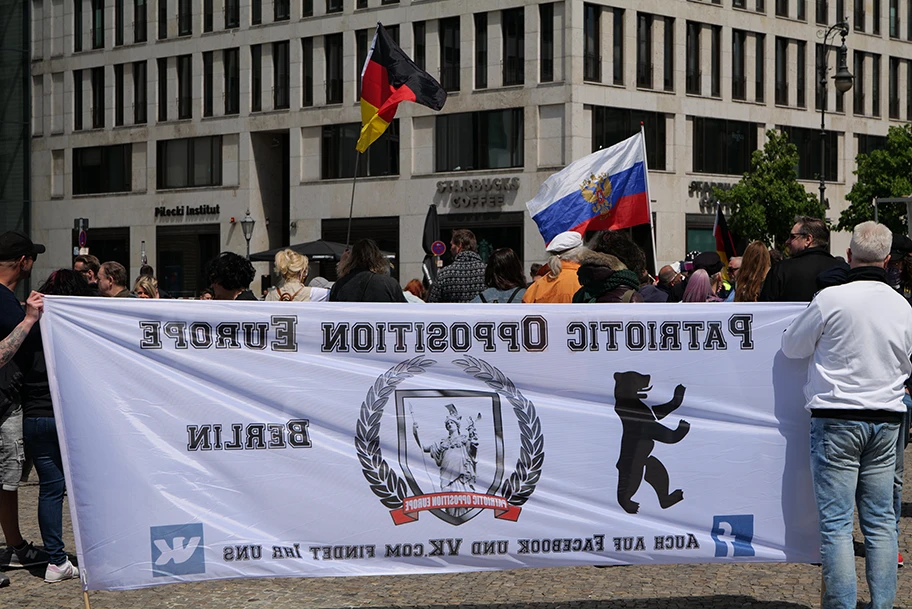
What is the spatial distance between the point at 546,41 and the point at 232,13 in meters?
14.8

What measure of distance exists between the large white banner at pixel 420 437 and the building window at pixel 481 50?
4016 cm

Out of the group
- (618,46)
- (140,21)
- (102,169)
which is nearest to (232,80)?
(140,21)

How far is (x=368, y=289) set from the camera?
9.14m

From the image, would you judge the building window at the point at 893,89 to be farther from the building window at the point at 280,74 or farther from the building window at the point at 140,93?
the building window at the point at 140,93

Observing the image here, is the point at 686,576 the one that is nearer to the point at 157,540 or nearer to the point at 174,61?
the point at 157,540

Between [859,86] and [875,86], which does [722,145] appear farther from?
[875,86]

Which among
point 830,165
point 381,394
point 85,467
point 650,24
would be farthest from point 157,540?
point 830,165

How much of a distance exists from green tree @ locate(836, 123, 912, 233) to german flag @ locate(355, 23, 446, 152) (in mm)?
34250

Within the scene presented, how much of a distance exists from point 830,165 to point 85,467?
50.6 metres

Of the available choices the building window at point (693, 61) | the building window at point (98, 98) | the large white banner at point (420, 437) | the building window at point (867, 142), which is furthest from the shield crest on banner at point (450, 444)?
the building window at point (98, 98)

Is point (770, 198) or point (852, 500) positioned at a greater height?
point (770, 198)

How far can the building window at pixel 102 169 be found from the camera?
188 ft

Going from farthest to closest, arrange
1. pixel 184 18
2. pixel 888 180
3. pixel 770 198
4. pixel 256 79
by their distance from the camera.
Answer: pixel 184 18 → pixel 256 79 → pixel 888 180 → pixel 770 198

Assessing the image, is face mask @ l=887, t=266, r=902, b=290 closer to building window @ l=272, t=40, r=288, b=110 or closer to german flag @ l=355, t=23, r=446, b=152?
german flag @ l=355, t=23, r=446, b=152
